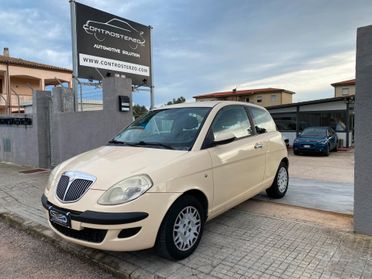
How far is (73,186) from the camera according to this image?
3082mm

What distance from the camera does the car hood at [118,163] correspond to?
2947 millimetres

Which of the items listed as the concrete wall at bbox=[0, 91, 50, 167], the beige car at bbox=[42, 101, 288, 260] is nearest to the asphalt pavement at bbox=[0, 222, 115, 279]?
the beige car at bbox=[42, 101, 288, 260]

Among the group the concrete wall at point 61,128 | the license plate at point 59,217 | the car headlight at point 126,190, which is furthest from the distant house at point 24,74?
the car headlight at point 126,190

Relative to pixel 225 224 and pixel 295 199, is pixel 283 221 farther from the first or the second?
pixel 295 199

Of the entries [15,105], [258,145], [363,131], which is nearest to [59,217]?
[258,145]

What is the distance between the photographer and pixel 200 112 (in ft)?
13.2

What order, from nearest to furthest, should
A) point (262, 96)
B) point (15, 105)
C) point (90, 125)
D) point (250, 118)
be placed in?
point (250, 118) → point (90, 125) → point (15, 105) → point (262, 96)

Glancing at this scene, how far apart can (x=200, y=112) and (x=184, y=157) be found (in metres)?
0.95

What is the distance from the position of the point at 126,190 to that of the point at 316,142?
14.9 metres

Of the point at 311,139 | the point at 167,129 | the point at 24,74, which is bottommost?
the point at 311,139

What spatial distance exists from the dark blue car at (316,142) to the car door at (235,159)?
1237cm

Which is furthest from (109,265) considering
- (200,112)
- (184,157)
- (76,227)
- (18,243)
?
(200,112)

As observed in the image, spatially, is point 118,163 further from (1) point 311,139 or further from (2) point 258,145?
(1) point 311,139

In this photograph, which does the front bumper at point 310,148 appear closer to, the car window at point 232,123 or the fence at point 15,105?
the car window at point 232,123
